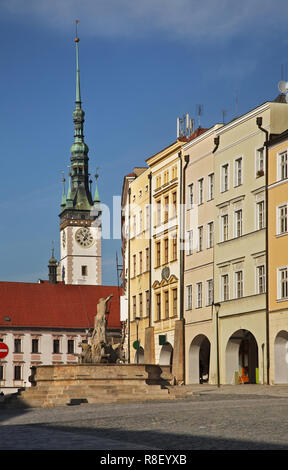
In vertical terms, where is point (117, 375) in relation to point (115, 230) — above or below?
below

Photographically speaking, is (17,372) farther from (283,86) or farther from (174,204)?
(283,86)

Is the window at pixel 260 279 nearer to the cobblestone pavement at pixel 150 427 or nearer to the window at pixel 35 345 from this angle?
the cobblestone pavement at pixel 150 427

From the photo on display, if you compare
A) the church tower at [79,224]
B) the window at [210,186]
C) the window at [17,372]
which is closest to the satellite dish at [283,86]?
the window at [210,186]

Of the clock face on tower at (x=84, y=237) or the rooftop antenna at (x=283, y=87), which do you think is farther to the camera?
the clock face on tower at (x=84, y=237)

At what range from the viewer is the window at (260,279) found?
5175cm

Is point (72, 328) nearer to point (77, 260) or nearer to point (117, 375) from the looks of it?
point (77, 260)

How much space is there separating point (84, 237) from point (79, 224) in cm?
232

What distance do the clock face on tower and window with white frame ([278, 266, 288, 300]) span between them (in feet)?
405

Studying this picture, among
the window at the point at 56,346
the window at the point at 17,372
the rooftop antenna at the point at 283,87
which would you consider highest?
the rooftop antenna at the point at 283,87

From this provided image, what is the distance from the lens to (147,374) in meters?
41.2

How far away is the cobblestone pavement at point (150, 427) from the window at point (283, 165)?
60.4ft

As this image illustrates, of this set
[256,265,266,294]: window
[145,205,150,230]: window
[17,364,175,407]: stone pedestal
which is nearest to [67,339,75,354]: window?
[145,205,150,230]: window

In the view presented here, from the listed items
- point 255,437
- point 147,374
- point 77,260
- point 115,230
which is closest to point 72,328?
point 115,230

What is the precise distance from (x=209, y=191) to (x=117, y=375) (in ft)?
68.5
